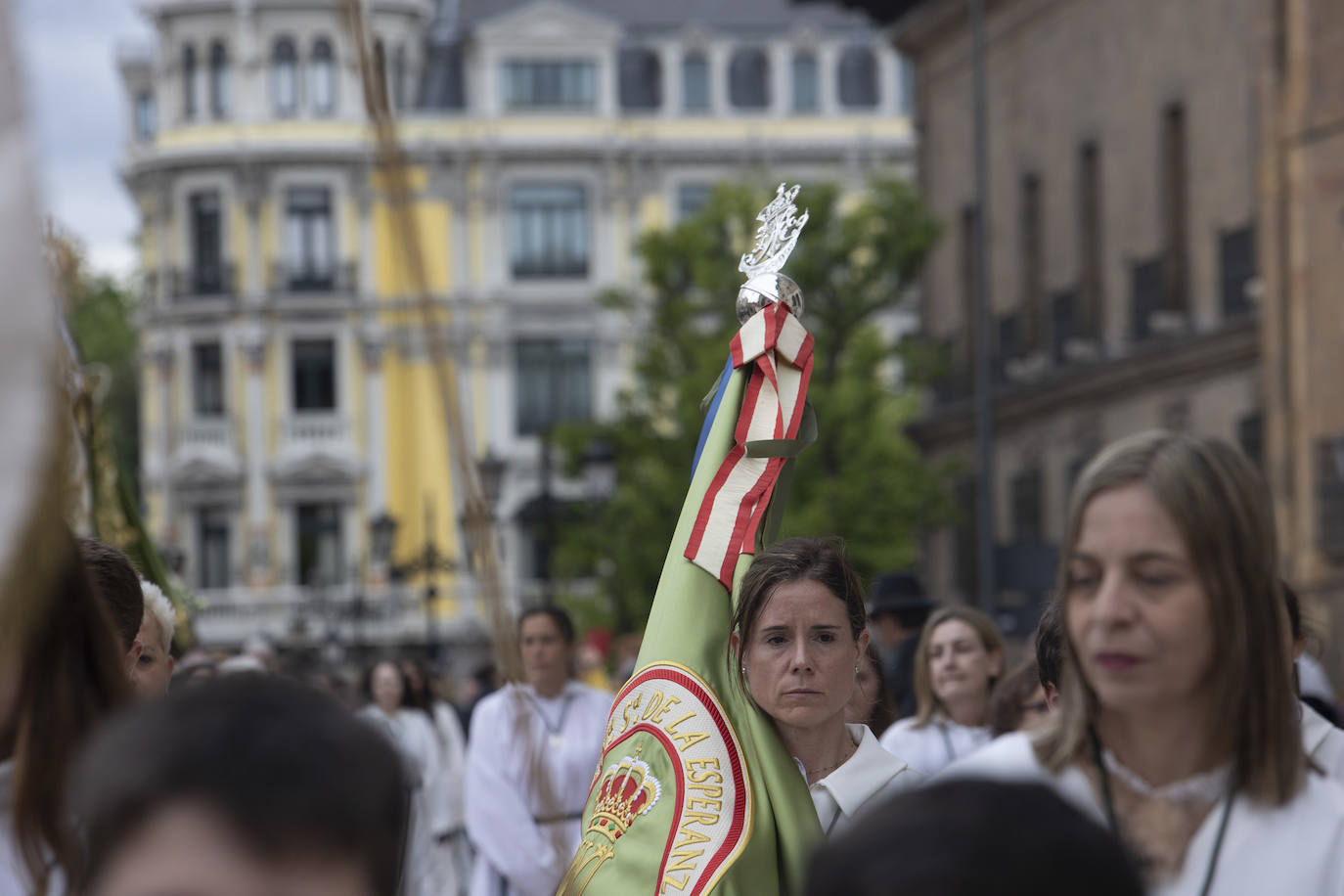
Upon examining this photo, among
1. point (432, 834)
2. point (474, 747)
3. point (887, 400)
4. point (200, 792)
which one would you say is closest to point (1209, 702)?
point (200, 792)

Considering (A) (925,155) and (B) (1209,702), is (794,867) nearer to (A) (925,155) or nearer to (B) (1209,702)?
(B) (1209,702)

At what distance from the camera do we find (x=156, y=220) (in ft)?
186

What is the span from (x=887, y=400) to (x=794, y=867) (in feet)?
92.4

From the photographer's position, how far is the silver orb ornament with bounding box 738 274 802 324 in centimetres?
554

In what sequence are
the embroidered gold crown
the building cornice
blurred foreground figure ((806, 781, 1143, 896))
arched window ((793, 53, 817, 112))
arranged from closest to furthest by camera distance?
blurred foreground figure ((806, 781, 1143, 896)) → the embroidered gold crown → the building cornice → arched window ((793, 53, 817, 112))

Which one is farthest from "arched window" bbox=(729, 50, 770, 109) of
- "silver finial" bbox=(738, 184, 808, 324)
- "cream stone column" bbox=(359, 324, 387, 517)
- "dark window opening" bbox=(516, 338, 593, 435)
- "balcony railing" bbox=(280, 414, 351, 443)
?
"silver finial" bbox=(738, 184, 808, 324)

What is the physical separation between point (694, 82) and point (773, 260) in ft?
172

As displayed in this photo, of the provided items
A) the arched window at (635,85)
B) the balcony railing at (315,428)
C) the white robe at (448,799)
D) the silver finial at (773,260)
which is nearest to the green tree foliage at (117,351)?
the balcony railing at (315,428)

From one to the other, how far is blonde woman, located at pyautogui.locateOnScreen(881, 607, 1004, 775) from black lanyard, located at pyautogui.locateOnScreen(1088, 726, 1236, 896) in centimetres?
525

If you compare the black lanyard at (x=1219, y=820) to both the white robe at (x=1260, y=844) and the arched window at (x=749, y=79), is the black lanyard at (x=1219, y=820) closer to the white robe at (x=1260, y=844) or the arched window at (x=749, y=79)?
the white robe at (x=1260, y=844)

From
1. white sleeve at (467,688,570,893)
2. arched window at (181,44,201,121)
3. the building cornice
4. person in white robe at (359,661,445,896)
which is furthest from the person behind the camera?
arched window at (181,44,201,121)

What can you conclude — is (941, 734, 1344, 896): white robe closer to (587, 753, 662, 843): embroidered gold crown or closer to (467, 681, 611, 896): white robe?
(587, 753, 662, 843): embroidered gold crown

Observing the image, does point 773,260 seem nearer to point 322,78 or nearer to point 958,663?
point 958,663

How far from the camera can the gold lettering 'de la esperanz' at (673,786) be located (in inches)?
187
